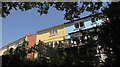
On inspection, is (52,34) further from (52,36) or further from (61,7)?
(61,7)

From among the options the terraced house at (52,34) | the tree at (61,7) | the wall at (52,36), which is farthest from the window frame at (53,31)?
the tree at (61,7)

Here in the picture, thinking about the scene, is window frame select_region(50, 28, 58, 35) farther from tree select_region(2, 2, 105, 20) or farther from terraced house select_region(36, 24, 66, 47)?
tree select_region(2, 2, 105, 20)

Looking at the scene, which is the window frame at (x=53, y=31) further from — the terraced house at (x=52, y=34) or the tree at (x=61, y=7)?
the tree at (x=61, y=7)

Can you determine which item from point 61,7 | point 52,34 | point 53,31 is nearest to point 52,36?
point 52,34

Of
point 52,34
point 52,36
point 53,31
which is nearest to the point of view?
point 52,36

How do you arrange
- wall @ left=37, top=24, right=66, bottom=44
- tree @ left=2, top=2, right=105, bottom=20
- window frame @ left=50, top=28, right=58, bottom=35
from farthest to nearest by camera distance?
window frame @ left=50, top=28, right=58, bottom=35
wall @ left=37, top=24, right=66, bottom=44
tree @ left=2, top=2, right=105, bottom=20

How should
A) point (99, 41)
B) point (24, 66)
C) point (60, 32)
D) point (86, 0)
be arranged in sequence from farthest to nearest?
1. point (60, 32)
2. point (86, 0)
3. point (99, 41)
4. point (24, 66)

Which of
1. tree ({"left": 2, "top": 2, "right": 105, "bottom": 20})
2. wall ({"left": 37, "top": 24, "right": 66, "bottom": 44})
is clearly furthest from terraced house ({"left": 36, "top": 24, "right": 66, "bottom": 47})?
tree ({"left": 2, "top": 2, "right": 105, "bottom": 20})

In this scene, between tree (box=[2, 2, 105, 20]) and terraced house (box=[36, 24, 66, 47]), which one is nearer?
tree (box=[2, 2, 105, 20])

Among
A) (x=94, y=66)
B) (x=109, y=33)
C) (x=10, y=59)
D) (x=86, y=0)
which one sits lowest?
(x=94, y=66)

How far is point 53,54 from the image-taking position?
1.87 m

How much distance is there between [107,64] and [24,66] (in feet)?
5.07

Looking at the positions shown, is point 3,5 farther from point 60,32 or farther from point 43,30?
point 43,30

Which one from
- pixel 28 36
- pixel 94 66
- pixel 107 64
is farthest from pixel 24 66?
pixel 28 36
